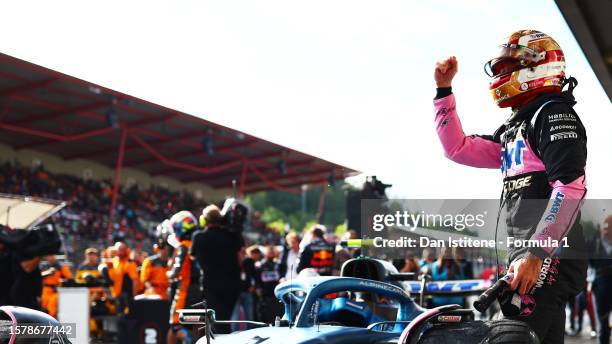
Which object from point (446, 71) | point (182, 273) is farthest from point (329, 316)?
point (182, 273)

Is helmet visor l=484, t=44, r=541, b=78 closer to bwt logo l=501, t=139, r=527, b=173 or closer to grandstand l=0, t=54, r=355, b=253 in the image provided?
bwt logo l=501, t=139, r=527, b=173

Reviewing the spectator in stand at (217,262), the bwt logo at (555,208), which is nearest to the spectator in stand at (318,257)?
the spectator in stand at (217,262)

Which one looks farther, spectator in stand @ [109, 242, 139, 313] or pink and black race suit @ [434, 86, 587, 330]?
spectator in stand @ [109, 242, 139, 313]

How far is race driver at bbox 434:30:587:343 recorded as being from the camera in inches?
140

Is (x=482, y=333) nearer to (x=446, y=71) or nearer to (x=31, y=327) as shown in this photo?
(x=446, y=71)

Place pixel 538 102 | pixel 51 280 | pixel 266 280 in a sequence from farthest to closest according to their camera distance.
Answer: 1. pixel 51 280
2. pixel 266 280
3. pixel 538 102

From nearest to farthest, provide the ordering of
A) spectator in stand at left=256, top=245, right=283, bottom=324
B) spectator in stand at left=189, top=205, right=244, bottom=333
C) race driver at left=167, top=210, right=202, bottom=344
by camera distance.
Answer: spectator in stand at left=189, top=205, right=244, bottom=333 → race driver at left=167, top=210, right=202, bottom=344 → spectator in stand at left=256, top=245, right=283, bottom=324

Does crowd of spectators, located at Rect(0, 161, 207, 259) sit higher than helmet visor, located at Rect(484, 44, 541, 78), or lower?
higher

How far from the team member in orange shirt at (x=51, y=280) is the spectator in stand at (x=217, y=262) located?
4065 millimetres

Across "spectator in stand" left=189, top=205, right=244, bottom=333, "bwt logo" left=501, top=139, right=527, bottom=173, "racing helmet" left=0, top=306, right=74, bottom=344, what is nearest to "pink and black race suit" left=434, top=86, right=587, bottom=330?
"bwt logo" left=501, top=139, right=527, bottom=173

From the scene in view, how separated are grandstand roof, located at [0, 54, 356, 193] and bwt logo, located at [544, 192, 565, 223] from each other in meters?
18.6

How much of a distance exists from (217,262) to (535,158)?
6749 millimetres

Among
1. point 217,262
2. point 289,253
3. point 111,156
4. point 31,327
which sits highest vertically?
point 111,156

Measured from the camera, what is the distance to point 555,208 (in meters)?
3.54
